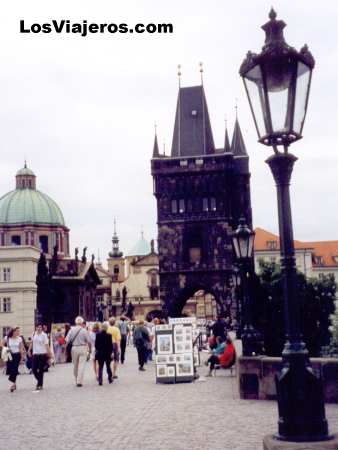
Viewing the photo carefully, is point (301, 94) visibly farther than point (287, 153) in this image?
No

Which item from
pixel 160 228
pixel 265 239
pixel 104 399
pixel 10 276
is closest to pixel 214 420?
pixel 104 399

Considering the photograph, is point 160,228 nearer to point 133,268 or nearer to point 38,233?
point 38,233

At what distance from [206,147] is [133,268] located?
2258 inches

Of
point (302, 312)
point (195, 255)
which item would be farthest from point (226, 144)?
point (302, 312)

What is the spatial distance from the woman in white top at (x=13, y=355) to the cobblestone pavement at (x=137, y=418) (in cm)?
40

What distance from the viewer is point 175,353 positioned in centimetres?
1858

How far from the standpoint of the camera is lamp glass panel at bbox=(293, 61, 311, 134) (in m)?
6.45

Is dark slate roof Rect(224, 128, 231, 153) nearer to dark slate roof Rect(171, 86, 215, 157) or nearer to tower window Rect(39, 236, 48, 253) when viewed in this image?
dark slate roof Rect(171, 86, 215, 157)

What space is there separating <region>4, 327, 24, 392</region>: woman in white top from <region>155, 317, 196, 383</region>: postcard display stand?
11.4 feet

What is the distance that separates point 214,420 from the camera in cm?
1088

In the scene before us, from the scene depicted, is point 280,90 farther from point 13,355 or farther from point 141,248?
point 141,248

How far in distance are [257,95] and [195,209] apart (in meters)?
64.7

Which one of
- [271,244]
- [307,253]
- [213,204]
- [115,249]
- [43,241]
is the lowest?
[307,253]

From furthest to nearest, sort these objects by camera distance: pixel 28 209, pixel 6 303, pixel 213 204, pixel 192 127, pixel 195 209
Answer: pixel 28 209
pixel 6 303
pixel 192 127
pixel 213 204
pixel 195 209
